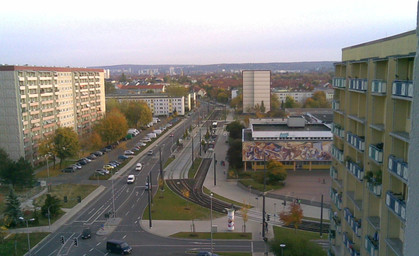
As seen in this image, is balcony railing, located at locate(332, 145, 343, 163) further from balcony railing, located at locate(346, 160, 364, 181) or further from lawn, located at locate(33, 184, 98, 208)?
lawn, located at locate(33, 184, 98, 208)

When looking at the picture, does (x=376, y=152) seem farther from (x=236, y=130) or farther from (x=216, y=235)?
(x=236, y=130)

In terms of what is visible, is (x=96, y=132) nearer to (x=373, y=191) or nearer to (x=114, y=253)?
(x=114, y=253)

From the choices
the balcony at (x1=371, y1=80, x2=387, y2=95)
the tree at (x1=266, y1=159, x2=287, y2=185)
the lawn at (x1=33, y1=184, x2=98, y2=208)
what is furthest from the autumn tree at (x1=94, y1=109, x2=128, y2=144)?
the balcony at (x1=371, y1=80, x2=387, y2=95)

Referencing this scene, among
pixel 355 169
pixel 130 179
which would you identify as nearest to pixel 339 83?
pixel 355 169

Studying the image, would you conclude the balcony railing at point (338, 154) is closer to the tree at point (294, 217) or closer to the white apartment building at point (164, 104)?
the tree at point (294, 217)

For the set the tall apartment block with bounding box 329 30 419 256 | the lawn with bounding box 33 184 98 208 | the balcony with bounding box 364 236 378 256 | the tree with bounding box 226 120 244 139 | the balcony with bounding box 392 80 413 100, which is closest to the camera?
the balcony with bounding box 392 80 413 100

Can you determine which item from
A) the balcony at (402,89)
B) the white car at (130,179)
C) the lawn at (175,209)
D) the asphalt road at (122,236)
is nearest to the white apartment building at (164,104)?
the white car at (130,179)
